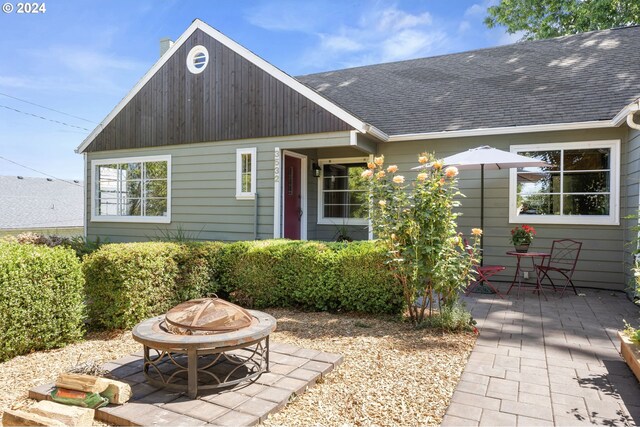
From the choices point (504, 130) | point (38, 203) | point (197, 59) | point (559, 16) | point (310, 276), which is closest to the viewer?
point (310, 276)

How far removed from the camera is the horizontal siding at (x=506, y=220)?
658cm

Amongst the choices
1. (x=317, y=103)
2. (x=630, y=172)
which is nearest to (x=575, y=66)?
(x=630, y=172)

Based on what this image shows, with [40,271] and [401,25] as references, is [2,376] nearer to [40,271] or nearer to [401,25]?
[40,271]

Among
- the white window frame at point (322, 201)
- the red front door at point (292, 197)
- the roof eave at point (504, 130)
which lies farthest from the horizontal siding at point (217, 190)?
the roof eave at point (504, 130)

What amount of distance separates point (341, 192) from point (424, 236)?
5.46 m

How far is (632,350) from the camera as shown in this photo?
3.14m

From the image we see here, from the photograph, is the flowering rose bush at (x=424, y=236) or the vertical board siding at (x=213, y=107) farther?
the vertical board siding at (x=213, y=107)

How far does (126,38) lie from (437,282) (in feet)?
53.6

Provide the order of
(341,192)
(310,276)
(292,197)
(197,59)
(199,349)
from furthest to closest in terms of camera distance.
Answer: (341,192) → (292,197) → (197,59) → (310,276) → (199,349)

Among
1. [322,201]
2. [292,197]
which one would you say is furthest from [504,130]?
[292,197]

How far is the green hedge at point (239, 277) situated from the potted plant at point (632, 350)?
2099 millimetres

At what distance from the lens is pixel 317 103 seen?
759 cm

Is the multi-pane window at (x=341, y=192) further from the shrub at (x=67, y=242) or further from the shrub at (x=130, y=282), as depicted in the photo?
the shrub at (x=67, y=242)

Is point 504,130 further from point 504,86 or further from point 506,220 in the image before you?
point 504,86
